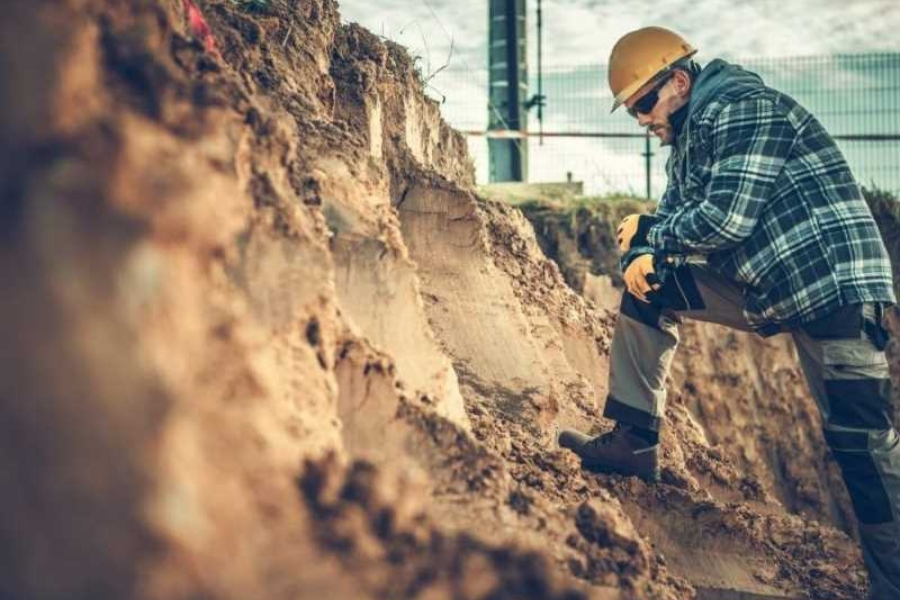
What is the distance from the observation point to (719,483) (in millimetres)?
6215

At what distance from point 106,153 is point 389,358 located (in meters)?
Result: 1.73

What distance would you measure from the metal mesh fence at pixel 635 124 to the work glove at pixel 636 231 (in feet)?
22.8

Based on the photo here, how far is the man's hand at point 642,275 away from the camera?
4.72 meters

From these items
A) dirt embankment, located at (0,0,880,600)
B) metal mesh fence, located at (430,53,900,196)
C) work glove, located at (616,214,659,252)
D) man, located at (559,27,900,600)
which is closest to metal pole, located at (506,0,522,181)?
metal mesh fence, located at (430,53,900,196)

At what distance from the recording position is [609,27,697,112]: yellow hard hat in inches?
195

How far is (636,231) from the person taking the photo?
4887mm

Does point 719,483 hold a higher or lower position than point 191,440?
lower

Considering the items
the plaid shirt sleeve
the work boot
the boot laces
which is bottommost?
the work boot

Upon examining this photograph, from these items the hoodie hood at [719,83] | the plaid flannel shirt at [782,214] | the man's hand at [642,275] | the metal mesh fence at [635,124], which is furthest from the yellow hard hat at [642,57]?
the metal mesh fence at [635,124]

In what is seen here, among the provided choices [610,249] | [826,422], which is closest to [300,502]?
[826,422]

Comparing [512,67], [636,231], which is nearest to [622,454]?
[636,231]

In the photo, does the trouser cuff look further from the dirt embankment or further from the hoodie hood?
the hoodie hood

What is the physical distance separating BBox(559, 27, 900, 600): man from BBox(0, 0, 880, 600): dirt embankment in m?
0.72

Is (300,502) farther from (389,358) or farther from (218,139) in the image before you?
(389,358)
